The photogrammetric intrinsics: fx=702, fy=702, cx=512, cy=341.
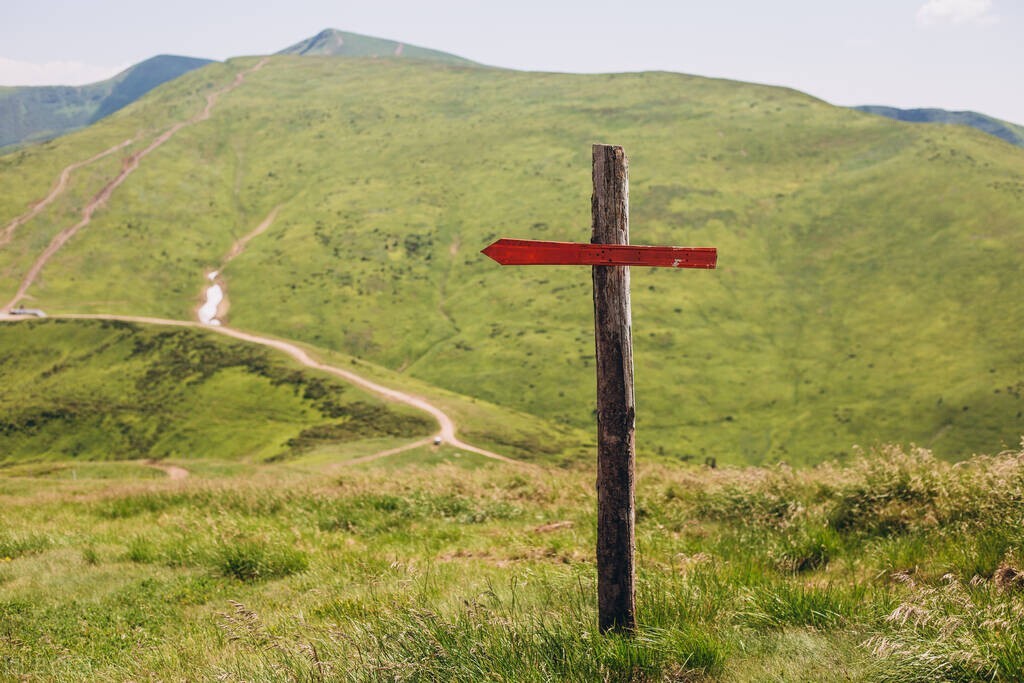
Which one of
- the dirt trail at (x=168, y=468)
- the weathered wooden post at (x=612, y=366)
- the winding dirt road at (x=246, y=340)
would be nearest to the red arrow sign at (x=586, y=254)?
the weathered wooden post at (x=612, y=366)

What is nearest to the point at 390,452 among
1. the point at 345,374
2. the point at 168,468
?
the point at 168,468

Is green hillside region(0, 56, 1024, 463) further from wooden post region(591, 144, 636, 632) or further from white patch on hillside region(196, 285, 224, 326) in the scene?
wooden post region(591, 144, 636, 632)

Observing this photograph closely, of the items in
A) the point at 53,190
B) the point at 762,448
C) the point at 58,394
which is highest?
the point at 53,190

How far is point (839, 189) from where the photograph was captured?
19588 centimetres

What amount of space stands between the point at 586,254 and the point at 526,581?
11.7 ft

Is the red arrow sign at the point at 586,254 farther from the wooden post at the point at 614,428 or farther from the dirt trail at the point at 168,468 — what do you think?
the dirt trail at the point at 168,468

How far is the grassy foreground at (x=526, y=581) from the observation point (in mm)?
5355

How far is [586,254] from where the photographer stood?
609cm

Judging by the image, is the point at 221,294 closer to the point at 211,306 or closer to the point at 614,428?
the point at 211,306

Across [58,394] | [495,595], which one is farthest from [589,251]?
[58,394]

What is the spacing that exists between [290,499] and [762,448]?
408 feet

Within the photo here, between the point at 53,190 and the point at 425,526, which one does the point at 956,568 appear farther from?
the point at 53,190

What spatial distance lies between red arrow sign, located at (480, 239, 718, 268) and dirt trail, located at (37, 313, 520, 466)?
201 ft

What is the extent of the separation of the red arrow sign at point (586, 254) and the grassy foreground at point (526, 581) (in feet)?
10.0
